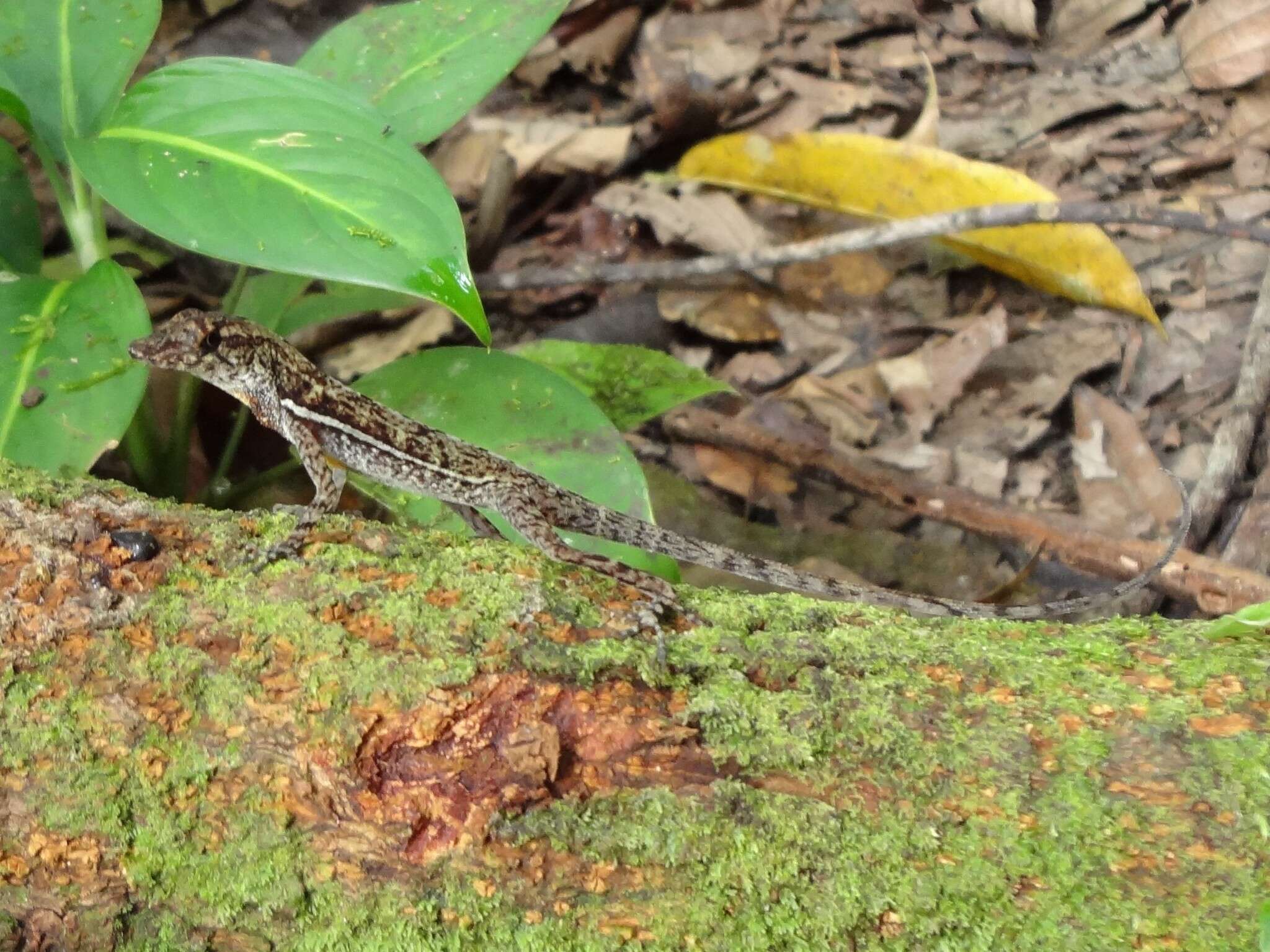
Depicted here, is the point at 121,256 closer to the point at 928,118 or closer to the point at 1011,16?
the point at 928,118

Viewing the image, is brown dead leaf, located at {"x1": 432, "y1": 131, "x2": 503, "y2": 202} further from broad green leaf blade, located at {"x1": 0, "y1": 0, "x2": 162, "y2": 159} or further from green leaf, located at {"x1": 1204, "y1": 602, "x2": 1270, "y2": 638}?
green leaf, located at {"x1": 1204, "y1": 602, "x2": 1270, "y2": 638}

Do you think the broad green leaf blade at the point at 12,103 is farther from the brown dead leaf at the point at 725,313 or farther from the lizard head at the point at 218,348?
the brown dead leaf at the point at 725,313

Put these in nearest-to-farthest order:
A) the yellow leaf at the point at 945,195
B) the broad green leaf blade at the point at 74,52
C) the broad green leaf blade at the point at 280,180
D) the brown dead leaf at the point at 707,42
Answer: the broad green leaf blade at the point at 280,180 < the broad green leaf blade at the point at 74,52 < the yellow leaf at the point at 945,195 < the brown dead leaf at the point at 707,42

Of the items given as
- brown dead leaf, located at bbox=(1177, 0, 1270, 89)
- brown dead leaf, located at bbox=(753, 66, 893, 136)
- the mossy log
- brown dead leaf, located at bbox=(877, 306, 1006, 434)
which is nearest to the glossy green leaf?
the mossy log

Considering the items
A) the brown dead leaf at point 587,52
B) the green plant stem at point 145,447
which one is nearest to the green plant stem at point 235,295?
the green plant stem at point 145,447

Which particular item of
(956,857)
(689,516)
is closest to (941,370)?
(689,516)

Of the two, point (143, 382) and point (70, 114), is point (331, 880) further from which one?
point (70, 114)

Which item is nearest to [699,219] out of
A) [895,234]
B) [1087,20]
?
[895,234]
